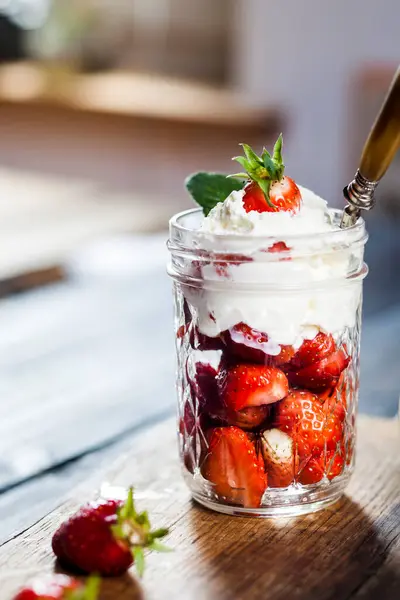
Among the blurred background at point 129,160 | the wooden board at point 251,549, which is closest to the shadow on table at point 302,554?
the wooden board at point 251,549

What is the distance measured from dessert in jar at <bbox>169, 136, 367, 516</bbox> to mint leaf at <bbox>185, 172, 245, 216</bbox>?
3cm

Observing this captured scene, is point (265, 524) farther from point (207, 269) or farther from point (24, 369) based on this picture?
point (24, 369)

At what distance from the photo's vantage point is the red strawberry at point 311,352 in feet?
2.77

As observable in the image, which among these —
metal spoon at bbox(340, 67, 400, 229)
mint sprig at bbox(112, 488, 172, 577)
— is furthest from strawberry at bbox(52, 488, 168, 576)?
metal spoon at bbox(340, 67, 400, 229)

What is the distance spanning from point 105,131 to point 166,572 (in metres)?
4.01

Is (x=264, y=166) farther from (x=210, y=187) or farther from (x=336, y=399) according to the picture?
(x=336, y=399)

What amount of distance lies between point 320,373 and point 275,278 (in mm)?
100

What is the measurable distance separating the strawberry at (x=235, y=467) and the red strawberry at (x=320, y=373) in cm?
7

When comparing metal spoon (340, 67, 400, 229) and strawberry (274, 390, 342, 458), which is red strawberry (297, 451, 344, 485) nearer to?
strawberry (274, 390, 342, 458)

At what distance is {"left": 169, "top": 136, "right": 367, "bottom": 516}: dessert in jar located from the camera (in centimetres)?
83

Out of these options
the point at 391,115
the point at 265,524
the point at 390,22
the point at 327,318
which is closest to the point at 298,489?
the point at 265,524

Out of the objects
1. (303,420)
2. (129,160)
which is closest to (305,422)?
(303,420)

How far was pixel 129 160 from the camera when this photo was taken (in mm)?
4641

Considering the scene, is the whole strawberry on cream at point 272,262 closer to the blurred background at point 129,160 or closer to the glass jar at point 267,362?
the glass jar at point 267,362
